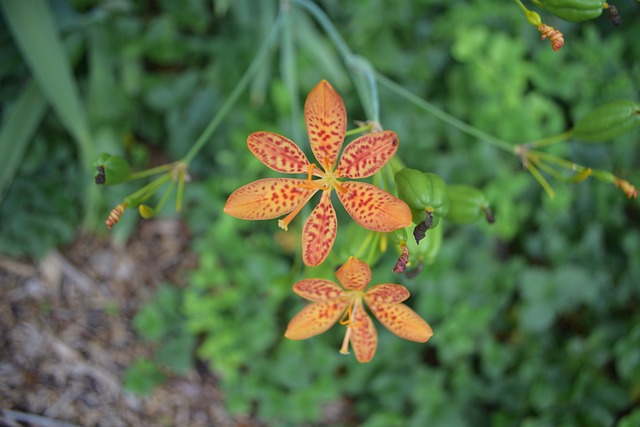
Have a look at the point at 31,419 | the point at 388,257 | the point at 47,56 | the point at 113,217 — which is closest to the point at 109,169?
the point at 113,217

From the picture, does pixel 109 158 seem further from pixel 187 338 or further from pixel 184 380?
pixel 184 380

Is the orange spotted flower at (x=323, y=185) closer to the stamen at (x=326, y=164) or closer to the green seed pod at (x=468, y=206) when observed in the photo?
the stamen at (x=326, y=164)

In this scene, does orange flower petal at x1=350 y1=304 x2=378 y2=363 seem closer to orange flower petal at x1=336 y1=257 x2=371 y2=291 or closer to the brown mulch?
orange flower petal at x1=336 y1=257 x2=371 y2=291

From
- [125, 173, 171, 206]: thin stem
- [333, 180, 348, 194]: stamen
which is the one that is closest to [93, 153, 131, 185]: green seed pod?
[125, 173, 171, 206]: thin stem

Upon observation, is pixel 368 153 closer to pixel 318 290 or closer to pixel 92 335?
pixel 318 290

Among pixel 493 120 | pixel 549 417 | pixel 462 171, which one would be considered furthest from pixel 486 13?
pixel 549 417

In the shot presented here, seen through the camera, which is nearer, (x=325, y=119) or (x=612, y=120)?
(x=325, y=119)
